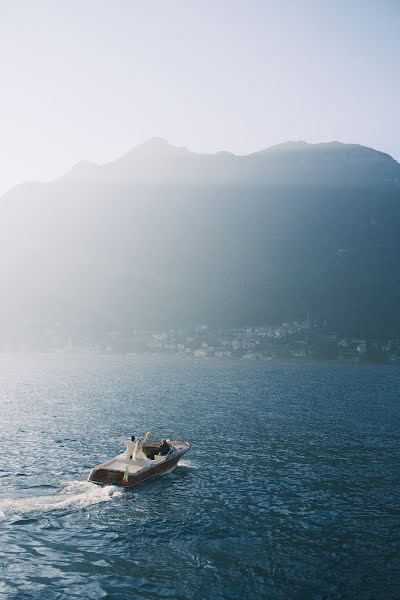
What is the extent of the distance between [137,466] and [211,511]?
8.96 metres

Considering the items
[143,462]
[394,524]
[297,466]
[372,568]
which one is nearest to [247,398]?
[297,466]

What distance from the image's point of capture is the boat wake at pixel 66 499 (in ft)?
109

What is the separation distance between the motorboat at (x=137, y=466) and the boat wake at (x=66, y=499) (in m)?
0.80

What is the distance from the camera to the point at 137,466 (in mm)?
39812

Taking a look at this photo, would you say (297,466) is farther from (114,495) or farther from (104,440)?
(104,440)

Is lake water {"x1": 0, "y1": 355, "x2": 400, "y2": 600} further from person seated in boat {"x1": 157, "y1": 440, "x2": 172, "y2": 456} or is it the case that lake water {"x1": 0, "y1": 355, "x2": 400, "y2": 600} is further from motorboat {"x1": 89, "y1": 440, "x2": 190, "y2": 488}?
person seated in boat {"x1": 157, "y1": 440, "x2": 172, "y2": 456}

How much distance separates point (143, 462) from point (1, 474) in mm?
12589

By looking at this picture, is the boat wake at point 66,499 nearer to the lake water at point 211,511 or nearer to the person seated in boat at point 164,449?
the lake water at point 211,511

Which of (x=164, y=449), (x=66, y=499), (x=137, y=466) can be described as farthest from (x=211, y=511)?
(x=164, y=449)

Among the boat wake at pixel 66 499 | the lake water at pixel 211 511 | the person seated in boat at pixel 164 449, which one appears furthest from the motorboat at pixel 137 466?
the lake water at pixel 211 511

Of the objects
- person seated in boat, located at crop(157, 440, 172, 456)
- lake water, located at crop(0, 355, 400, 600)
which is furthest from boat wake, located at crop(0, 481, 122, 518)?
person seated in boat, located at crop(157, 440, 172, 456)

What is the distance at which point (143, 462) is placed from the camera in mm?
40719

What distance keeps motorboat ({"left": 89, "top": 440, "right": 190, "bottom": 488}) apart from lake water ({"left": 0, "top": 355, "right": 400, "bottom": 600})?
36.4 inches

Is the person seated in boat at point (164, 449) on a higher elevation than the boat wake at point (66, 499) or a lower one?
higher
